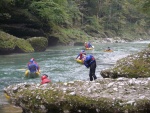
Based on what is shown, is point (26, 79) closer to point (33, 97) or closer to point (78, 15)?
point (33, 97)

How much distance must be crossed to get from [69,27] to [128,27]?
84.9 ft

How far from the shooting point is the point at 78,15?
53875 mm

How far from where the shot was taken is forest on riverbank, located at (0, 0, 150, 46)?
100ft

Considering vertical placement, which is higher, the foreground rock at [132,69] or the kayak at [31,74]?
the foreground rock at [132,69]

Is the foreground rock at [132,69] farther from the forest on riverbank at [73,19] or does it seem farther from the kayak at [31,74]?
the kayak at [31,74]

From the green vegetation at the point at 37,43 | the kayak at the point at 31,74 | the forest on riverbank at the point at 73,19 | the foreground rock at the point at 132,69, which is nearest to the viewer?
the foreground rock at the point at 132,69

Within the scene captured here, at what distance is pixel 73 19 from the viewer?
2104 inches

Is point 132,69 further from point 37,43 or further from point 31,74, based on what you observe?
point 37,43

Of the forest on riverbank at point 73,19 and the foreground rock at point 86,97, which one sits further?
the forest on riverbank at point 73,19

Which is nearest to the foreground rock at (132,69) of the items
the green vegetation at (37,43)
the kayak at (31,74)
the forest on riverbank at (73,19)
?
the forest on riverbank at (73,19)

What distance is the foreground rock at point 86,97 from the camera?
573 centimetres

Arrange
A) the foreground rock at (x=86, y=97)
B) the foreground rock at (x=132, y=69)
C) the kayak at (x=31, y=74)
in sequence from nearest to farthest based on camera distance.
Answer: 1. the foreground rock at (x=86, y=97)
2. the foreground rock at (x=132, y=69)
3. the kayak at (x=31, y=74)

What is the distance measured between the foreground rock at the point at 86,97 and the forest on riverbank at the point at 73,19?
22.3 feet

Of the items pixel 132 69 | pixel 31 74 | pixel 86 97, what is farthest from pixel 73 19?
pixel 86 97
